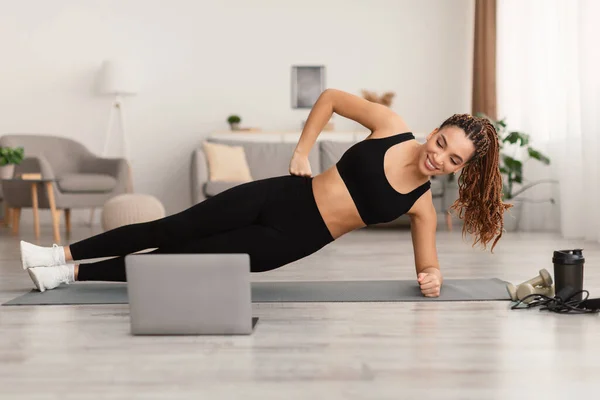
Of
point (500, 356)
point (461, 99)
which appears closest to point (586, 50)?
point (461, 99)

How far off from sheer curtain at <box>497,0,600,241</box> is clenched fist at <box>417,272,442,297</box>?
2.68 m

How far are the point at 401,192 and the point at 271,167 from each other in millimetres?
4028

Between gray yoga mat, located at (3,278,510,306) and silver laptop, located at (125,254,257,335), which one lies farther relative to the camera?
gray yoga mat, located at (3,278,510,306)

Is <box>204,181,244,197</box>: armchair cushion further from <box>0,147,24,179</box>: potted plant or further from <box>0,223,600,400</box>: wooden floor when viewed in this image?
<box>0,223,600,400</box>: wooden floor

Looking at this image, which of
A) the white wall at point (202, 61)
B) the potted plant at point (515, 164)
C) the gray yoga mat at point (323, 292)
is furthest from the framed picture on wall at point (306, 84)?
the gray yoga mat at point (323, 292)

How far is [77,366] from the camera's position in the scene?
1815 mm

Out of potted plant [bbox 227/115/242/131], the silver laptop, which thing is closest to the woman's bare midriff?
the silver laptop

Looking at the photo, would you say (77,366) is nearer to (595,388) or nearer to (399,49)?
(595,388)

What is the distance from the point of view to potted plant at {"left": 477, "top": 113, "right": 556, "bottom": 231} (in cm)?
596

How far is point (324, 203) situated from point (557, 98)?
12.4 ft

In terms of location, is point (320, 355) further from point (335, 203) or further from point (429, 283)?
point (429, 283)

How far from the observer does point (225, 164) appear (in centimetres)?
615

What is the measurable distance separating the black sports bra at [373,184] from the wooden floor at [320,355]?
1.04 ft

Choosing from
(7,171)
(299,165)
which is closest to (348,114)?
(299,165)
